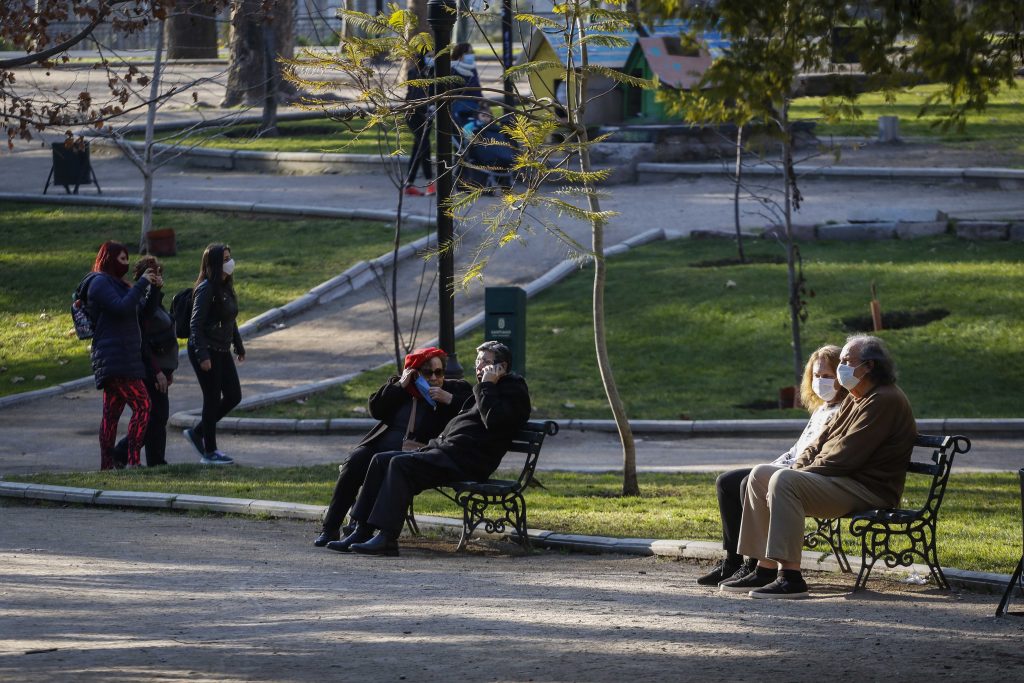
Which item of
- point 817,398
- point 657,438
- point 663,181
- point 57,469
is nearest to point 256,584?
point 817,398

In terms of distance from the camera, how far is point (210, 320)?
1143cm

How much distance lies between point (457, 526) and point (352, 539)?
2.53ft

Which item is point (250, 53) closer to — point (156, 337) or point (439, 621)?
point (156, 337)

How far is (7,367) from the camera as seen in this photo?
53.3 feet

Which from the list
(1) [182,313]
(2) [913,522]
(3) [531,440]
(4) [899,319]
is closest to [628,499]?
(3) [531,440]

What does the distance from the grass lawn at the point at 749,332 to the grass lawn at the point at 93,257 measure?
3310 mm

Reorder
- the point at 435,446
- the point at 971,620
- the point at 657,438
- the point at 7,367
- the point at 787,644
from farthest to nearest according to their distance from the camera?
the point at 7,367
the point at 657,438
the point at 435,446
the point at 971,620
the point at 787,644

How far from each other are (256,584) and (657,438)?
640 cm

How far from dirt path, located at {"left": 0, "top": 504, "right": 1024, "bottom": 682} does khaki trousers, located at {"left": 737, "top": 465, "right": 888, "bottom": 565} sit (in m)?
0.30

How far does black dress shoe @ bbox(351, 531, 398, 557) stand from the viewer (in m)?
8.34

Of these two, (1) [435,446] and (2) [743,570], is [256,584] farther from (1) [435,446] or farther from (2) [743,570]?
(2) [743,570]

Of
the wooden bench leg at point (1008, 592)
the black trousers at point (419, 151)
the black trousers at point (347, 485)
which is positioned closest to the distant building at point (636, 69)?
the black trousers at point (419, 151)

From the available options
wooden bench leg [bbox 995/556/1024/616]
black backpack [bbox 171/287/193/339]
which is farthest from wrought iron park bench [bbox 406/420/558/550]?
black backpack [bbox 171/287/193/339]

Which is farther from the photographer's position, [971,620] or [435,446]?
[435,446]
